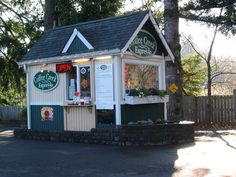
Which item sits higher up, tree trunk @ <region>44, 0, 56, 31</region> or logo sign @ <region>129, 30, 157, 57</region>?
tree trunk @ <region>44, 0, 56, 31</region>

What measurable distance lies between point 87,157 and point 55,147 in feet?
9.10

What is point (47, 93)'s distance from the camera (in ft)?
61.5

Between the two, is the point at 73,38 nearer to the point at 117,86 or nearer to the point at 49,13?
the point at 117,86

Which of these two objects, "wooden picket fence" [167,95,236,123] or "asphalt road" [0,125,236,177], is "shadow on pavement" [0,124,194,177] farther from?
"wooden picket fence" [167,95,236,123]

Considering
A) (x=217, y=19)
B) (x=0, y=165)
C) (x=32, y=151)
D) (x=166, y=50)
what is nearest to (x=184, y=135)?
(x=166, y=50)

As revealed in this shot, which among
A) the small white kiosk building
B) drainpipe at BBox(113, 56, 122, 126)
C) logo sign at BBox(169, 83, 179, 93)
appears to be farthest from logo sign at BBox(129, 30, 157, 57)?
logo sign at BBox(169, 83, 179, 93)

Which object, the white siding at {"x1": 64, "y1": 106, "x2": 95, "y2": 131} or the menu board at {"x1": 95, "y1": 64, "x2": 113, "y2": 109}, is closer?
the menu board at {"x1": 95, "y1": 64, "x2": 113, "y2": 109}

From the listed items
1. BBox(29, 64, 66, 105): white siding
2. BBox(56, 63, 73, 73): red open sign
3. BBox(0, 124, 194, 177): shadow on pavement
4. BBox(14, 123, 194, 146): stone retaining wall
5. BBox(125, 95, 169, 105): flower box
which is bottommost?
BBox(0, 124, 194, 177): shadow on pavement

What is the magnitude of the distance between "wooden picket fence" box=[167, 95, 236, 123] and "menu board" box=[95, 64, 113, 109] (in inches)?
418

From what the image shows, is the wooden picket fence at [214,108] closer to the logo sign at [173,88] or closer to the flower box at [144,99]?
the logo sign at [173,88]

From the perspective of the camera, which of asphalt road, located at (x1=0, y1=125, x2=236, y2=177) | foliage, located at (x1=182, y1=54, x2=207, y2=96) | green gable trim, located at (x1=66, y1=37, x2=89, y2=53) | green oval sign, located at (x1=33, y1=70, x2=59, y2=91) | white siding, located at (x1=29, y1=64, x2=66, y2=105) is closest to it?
asphalt road, located at (x1=0, y1=125, x2=236, y2=177)

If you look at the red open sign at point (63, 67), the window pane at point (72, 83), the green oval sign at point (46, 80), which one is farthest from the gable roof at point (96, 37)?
the window pane at point (72, 83)

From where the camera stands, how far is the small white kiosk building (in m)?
16.6

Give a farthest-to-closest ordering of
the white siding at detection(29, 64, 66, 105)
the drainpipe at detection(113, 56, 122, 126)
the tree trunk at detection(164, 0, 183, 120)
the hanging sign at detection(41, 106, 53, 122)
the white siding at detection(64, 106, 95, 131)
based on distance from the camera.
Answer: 1. the tree trunk at detection(164, 0, 183, 120)
2. the hanging sign at detection(41, 106, 53, 122)
3. the white siding at detection(29, 64, 66, 105)
4. the white siding at detection(64, 106, 95, 131)
5. the drainpipe at detection(113, 56, 122, 126)
